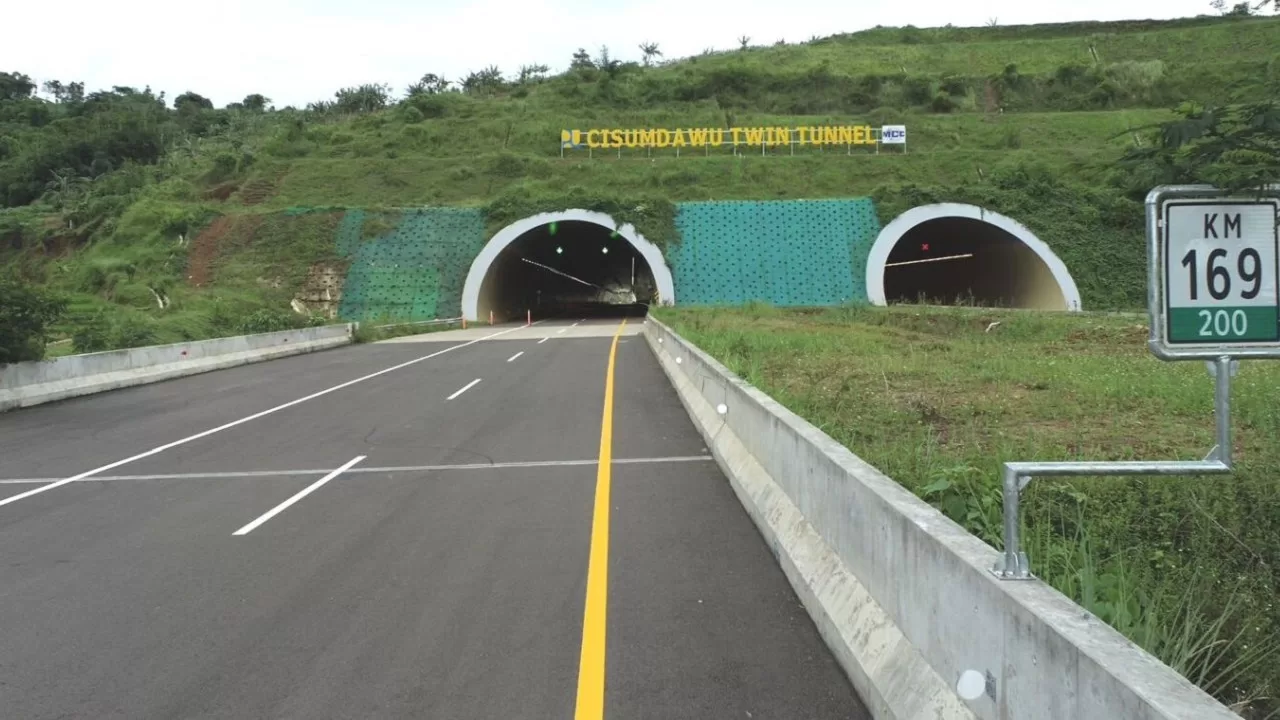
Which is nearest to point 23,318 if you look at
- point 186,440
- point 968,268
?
point 186,440

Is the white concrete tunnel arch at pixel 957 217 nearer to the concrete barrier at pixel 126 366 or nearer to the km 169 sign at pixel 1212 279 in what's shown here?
the concrete barrier at pixel 126 366

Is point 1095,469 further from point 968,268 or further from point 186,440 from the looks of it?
point 968,268

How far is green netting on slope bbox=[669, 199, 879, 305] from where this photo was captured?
43812 millimetres

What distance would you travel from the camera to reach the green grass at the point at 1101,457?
11.3 ft

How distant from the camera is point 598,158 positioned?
57844 millimetres

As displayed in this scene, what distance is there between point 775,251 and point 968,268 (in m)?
13.5

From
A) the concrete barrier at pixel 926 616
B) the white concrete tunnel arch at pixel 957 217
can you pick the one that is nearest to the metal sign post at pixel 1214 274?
the concrete barrier at pixel 926 616

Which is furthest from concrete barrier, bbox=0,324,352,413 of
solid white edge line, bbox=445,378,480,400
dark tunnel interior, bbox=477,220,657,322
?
dark tunnel interior, bbox=477,220,657,322

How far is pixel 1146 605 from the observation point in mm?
3506

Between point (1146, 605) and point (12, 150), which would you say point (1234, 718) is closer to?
point (1146, 605)

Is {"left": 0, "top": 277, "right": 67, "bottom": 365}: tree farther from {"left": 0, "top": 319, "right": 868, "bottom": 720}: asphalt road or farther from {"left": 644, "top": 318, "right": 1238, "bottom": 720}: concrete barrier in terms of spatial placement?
{"left": 644, "top": 318, "right": 1238, "bottom": 720}: concrete barrier

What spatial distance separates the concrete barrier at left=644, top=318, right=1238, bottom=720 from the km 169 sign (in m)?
1.19

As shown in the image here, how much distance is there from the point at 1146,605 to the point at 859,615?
4.31ft

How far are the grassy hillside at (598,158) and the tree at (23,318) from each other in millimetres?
5412
